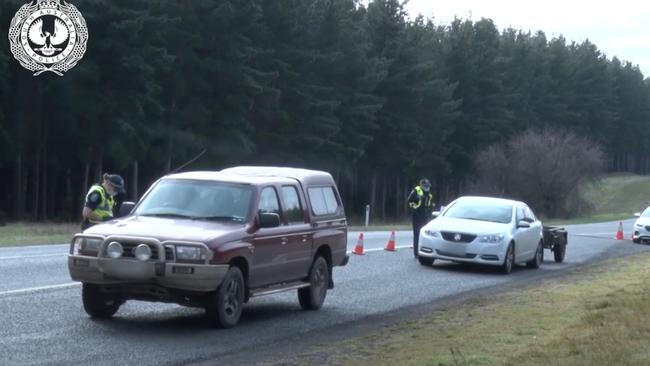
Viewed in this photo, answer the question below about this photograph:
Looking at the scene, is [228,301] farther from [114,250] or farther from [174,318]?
[114,250]

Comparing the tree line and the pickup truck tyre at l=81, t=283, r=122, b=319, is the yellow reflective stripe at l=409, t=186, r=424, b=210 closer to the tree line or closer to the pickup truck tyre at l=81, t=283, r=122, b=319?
the pickup truck tyre at l=81, t=283, r=122, b=319

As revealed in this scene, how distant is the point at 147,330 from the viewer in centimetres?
1259

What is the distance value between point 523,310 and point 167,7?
121ft

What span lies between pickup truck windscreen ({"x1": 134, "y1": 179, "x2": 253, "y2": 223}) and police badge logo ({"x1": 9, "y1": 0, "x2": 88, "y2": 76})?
2930cm

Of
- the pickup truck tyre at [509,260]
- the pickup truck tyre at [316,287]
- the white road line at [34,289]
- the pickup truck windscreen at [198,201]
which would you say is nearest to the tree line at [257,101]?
the pickup truck tyre at [509,260]

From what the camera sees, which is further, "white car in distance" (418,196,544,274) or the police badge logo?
the police badge logo

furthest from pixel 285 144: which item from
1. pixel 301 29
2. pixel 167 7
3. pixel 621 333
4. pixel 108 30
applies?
pixel 621 333

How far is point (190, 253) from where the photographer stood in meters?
12.3

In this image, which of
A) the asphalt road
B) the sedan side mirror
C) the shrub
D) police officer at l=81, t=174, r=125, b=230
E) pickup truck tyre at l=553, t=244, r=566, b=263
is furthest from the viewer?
the shrub

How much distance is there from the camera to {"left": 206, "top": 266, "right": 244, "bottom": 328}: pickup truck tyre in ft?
41.7

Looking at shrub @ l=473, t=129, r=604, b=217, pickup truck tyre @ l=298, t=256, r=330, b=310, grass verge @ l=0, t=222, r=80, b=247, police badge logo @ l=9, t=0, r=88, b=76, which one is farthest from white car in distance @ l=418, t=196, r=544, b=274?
shrub @ l=473, t=129, r=604, b=217

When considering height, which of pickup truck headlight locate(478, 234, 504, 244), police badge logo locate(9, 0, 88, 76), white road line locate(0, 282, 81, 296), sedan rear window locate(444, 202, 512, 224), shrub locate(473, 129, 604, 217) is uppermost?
police badge logo locate(9, 0, 88, 76)

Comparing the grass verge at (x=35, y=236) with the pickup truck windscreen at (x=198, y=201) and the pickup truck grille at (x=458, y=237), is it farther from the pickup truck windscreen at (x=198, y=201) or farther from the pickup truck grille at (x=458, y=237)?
the pickup truck windscreen at (x=198, y=201)

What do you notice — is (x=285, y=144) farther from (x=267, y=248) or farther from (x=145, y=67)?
(x=267, y=248)
